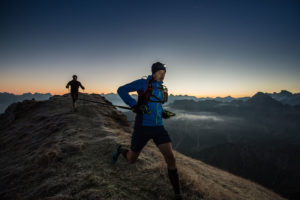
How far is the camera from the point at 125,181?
Result: 546 centimetres

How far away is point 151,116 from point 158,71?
1357 millimetres

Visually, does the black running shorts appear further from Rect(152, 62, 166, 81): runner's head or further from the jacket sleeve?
Rect(152, 62, 166, 81): runner's head

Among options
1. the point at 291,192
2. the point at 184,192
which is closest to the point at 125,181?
the point at 184,192

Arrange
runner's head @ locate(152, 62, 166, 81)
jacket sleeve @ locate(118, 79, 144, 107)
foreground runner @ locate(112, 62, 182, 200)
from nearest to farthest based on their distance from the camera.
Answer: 1. foreground runner @ locate(112, 62, 182, 200)
2. jacket sleeve @ locate(118, 79, 144, 107)
3. runner's head @ locate(152, 62, 166, 81)

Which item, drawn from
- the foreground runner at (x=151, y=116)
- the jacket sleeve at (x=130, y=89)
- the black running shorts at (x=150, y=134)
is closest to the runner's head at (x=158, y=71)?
the foreground runner at (x=151, y=116)

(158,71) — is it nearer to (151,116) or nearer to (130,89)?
(130,89)

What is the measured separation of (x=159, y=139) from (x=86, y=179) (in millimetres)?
2972

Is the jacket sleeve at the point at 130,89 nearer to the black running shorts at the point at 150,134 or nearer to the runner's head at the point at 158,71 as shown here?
the runner's head at the point at 158,71

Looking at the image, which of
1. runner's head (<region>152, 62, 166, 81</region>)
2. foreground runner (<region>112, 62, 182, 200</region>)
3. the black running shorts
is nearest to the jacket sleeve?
foreground runner (<region>112, 62, 182, 200</region>)

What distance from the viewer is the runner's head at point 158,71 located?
4750 millimetres

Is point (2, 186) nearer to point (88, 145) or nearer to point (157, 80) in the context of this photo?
point (88, 145)

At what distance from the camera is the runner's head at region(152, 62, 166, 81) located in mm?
4750

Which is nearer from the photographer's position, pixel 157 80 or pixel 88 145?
pixel 157 80

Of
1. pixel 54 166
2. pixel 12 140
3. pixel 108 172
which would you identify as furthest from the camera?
pixel 12 140
